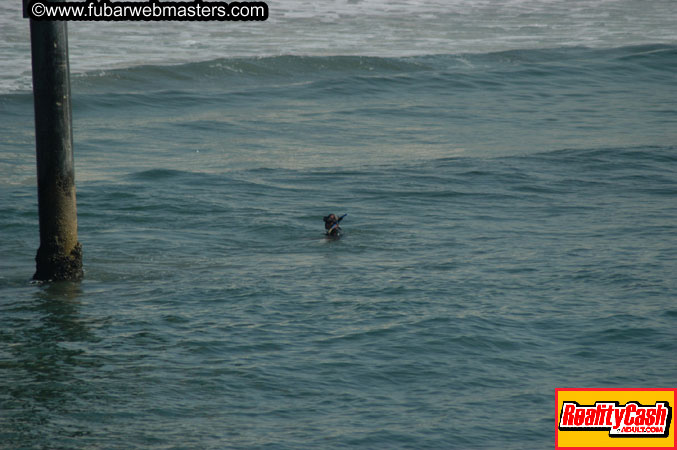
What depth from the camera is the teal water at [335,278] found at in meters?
8.43

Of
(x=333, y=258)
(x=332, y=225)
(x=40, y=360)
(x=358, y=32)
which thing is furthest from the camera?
(x=358, y=32)

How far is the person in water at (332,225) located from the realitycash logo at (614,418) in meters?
5.49

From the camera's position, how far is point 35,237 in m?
14.0

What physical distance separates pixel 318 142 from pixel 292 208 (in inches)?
236

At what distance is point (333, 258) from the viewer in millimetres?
13008

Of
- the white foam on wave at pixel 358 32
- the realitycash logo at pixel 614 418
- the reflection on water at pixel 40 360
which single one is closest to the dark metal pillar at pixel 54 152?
the reflection on water at pixel 40 360

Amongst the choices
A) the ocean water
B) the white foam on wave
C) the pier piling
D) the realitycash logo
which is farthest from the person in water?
the white foam on wave

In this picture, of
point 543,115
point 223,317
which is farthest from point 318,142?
point 223,317

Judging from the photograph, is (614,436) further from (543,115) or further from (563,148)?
(543,115)

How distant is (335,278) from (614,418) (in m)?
4.58

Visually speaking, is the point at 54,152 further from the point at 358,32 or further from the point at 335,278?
the point at 358,32

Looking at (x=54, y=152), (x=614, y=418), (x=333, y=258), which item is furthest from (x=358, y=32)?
Answer: (x=614, y=418)

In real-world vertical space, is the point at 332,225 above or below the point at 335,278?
above

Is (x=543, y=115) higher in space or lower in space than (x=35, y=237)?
higher
